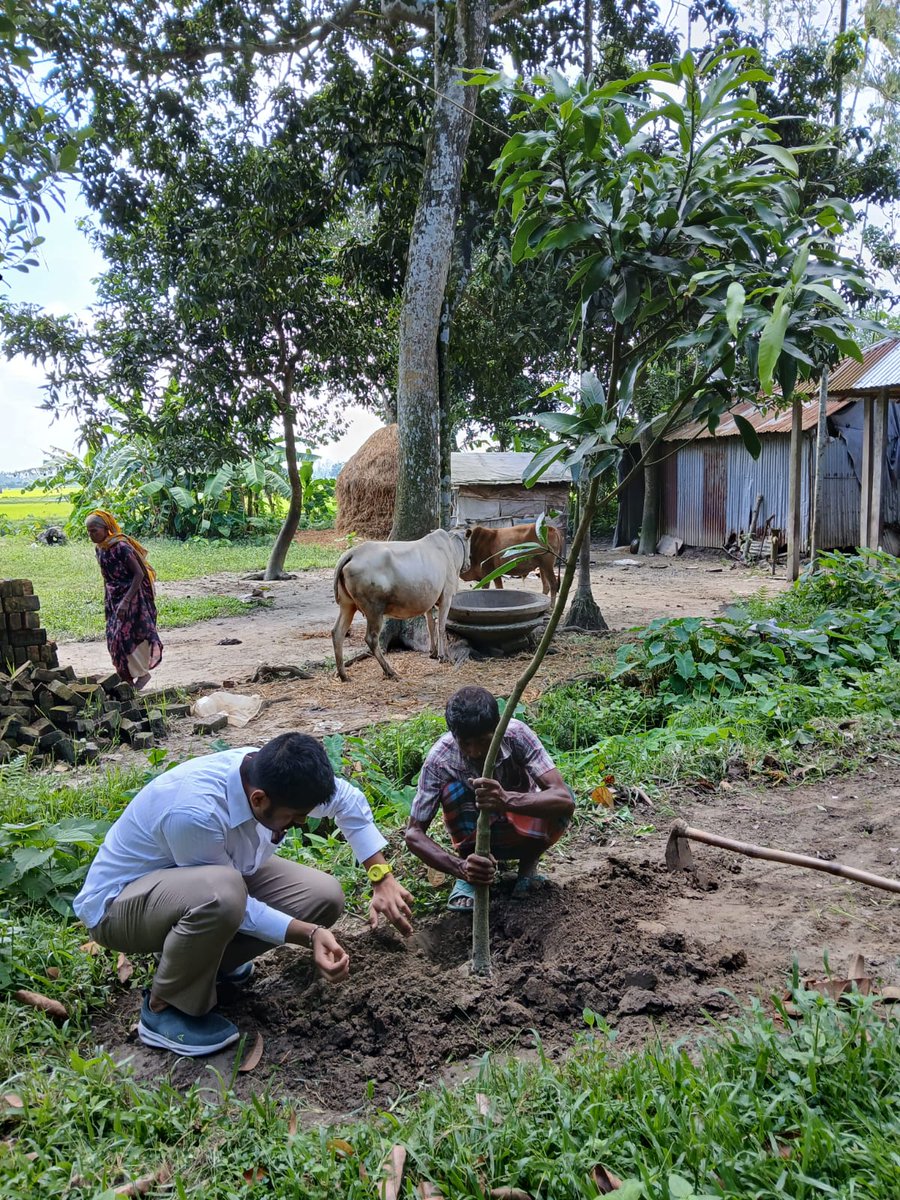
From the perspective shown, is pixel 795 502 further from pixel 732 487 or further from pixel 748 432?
pixel 748 432

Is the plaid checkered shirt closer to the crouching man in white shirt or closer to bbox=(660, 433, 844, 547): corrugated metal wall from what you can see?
the crouching man in white shirt

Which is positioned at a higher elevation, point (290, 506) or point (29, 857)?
point (290, 506)

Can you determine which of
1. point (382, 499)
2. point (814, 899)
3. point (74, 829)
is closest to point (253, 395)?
point (382, 499)

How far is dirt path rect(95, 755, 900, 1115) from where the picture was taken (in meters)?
2.72

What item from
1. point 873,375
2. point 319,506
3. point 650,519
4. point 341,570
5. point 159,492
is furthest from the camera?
point 319,506

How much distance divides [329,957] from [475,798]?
0.73 meters

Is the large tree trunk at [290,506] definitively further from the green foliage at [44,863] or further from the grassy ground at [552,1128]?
the grassy ground at [552,1128]

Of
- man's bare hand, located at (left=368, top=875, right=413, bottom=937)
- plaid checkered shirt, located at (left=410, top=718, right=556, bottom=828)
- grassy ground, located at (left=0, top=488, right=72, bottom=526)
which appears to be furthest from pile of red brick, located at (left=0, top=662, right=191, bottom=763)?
grassy ground, located at (left=0, top=488, right=72, bottom=526)

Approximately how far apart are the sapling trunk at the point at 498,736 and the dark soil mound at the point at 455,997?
11 centimetres

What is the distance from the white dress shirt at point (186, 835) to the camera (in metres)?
2.81

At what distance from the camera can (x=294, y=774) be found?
2699 millimetres

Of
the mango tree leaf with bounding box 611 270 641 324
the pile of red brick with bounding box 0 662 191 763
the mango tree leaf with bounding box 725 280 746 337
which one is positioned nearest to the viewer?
the mango tree leaf with bounding box 725 280 746 337

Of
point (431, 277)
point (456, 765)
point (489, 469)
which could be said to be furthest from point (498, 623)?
point (489, 469)

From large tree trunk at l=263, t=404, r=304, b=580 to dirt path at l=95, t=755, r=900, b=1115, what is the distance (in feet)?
39.0
